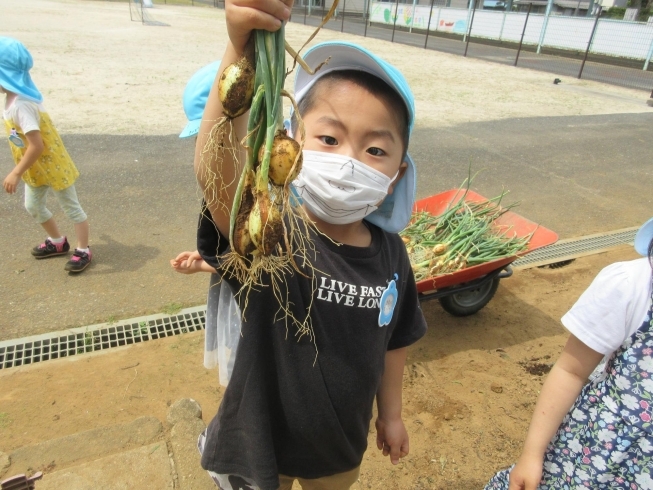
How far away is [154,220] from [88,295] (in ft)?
3.94

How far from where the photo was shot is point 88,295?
364 centimetres

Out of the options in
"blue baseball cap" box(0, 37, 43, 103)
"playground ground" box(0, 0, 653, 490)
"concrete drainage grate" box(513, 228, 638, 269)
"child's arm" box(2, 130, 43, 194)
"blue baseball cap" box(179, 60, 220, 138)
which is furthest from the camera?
"concrete drainage grate" box(513, 228, 638, 269)

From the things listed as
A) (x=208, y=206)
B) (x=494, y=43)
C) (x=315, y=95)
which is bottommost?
(x=494, y=43)

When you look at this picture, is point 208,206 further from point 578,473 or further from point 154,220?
point 154,220

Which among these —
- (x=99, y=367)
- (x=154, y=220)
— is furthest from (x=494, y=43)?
(x=99, y=367)

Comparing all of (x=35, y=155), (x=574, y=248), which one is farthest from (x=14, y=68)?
(x=574, y=248)

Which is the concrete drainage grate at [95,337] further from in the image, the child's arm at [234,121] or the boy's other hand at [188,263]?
the child's arm at [234,121]

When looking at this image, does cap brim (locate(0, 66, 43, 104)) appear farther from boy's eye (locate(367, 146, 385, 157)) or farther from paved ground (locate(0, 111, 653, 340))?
boy's eye (locate(367, 146, 385, 157))

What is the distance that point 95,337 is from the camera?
3.24 m

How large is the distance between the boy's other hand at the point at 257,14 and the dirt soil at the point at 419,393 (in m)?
2.25

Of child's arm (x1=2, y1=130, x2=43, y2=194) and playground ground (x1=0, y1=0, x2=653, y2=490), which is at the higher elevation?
child's arm (x1=2, y1=130, x2=43, y2=194)

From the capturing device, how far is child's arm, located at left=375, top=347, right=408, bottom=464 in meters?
1.75

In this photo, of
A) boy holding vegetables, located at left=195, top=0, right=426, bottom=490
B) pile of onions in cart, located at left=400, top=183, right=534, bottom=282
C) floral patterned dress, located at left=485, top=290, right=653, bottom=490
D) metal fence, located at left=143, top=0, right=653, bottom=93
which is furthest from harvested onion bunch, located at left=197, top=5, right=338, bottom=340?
metal fence, located at left=143, top=0, right=653, bottom=93

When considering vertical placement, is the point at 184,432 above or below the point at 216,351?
below
